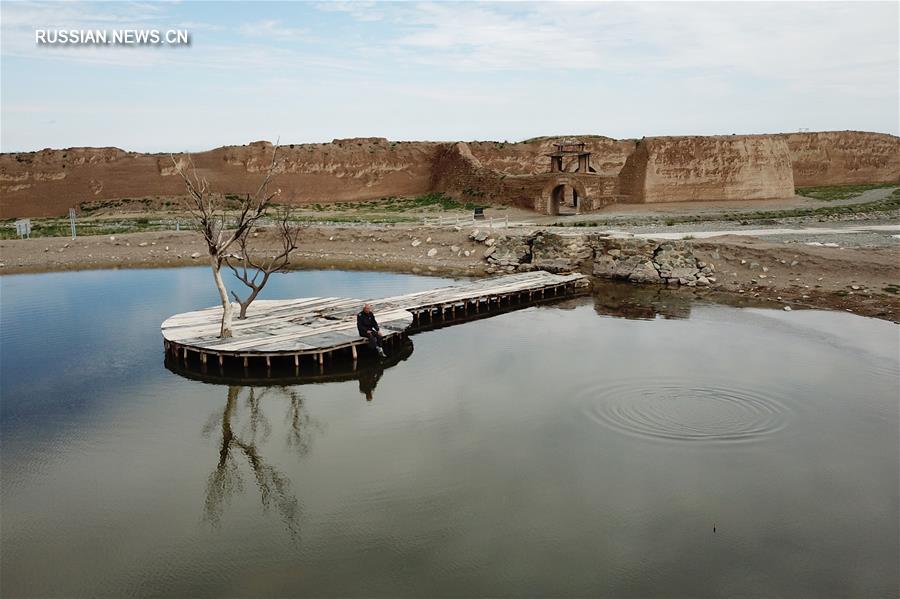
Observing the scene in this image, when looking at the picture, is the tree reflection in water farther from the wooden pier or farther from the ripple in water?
the ripple in water

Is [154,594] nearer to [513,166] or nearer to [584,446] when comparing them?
[584,446]

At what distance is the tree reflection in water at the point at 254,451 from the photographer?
9.80 metres

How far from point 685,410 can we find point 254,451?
750 centimetres

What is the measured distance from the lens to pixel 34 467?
1092 centimetres

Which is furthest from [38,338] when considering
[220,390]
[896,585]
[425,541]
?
[896,585]

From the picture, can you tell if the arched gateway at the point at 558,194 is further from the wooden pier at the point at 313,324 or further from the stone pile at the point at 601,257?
the wooden pier at the point at 313,324

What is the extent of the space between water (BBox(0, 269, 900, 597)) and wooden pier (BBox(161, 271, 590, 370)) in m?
0.92

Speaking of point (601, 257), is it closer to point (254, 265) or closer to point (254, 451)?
point (254, 265)

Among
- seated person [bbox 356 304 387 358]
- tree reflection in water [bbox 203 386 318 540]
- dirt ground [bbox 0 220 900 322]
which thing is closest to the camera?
tree reflection in water [bbox 203 386 318 540]

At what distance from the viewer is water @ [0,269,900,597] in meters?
8.28

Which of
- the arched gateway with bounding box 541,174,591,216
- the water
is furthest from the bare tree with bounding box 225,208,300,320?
the arched gateway with bounding box 541,174,591,216

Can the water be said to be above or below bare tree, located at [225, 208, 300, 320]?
below

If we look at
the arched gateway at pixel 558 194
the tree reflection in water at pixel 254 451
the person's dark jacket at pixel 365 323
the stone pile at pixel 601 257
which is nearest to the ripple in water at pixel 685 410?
the person's dark jacket at pixel 365 323

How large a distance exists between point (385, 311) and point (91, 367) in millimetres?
7217
